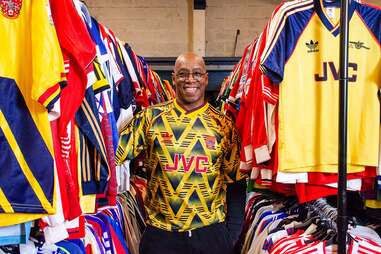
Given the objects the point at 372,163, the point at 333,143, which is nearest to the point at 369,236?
the point at 372,163

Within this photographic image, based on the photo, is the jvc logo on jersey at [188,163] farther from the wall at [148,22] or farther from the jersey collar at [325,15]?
the wall at [148,22]

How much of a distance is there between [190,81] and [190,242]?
0.79m

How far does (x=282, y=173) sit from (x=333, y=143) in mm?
248

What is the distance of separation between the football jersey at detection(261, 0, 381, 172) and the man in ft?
1.71

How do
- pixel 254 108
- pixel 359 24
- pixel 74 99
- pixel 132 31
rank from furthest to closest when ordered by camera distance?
pixel 132 31 < pixel 254 108 < pixel 359 24 < pixel 74 99

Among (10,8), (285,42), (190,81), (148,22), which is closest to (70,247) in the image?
(10,8)

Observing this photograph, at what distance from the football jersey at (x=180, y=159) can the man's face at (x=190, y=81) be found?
0.16 feet

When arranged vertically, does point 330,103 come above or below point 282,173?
above

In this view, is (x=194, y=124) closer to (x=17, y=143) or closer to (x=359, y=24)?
(x=359, y=24)

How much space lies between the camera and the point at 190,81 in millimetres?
2125

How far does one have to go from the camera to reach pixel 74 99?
1388 mm

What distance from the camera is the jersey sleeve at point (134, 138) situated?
208 cm

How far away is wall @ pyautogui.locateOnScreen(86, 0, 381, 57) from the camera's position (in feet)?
20.4

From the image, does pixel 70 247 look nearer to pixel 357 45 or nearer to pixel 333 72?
pixel 333 72
